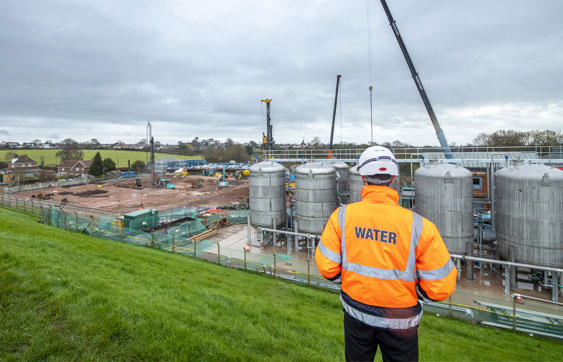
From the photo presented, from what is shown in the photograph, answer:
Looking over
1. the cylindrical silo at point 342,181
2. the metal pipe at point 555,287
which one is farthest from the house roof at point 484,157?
the metal pipe at point 555,287

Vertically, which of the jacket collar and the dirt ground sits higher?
the jacket collar

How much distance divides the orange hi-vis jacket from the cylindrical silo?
1788 centimetres

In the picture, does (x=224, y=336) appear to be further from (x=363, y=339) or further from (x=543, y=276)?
(x=543, y=276)

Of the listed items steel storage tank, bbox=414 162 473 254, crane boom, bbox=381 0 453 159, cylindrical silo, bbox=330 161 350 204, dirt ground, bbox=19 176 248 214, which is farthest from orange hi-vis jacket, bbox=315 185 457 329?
dirt ground, bbox=19 176 248 214

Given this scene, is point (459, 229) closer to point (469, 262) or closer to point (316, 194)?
point (469, 262)

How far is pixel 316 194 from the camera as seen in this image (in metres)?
18.5

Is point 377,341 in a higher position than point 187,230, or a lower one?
higher

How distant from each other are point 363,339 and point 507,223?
A: 15.4 metres

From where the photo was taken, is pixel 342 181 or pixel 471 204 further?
pixel 342 181

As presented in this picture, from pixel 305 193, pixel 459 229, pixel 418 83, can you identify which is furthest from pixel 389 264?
pixel 418 83

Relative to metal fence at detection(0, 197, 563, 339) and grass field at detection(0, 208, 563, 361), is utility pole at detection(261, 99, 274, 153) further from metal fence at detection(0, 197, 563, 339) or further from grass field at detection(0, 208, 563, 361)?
grass field at detection(0, 208, 563, 361)

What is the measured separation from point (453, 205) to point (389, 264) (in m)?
14.4

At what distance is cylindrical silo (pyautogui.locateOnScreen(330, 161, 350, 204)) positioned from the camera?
68.1ft

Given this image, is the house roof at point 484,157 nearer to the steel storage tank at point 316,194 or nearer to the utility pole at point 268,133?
the steel storage tank at point 316,194
